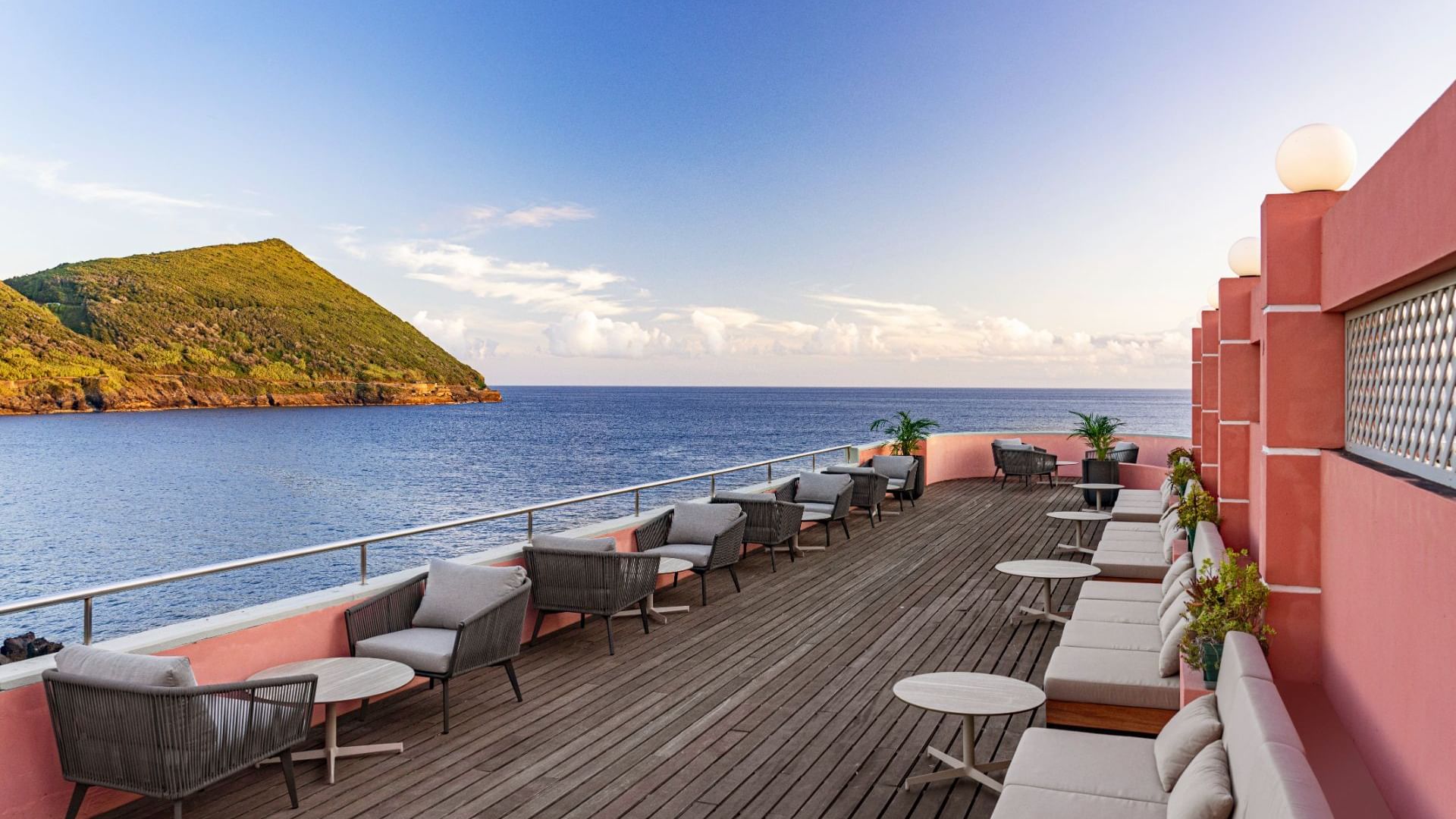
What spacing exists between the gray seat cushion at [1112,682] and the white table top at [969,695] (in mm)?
361

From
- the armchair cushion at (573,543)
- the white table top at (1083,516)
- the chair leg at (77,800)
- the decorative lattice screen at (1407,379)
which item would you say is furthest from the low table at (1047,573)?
the chair leg at (77,800)

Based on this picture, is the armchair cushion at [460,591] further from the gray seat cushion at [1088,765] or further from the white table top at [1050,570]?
the white table top at [1050,570]

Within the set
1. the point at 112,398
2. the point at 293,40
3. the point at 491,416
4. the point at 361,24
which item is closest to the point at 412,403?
the point at 491,416

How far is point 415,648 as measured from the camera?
15.3 ft

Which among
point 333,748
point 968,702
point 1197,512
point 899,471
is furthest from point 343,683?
point 899,471

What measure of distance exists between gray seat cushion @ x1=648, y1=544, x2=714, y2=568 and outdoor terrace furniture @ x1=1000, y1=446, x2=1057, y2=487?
8.90 m

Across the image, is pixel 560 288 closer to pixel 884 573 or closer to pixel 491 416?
pixel 491 416

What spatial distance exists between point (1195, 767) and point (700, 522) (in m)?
5.27

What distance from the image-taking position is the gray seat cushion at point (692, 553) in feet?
23.7

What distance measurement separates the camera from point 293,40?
43.8 metres

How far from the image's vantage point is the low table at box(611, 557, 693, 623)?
6680mm

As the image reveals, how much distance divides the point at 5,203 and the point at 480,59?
49.1m

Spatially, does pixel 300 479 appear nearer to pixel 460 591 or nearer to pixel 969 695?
pixel 460 591

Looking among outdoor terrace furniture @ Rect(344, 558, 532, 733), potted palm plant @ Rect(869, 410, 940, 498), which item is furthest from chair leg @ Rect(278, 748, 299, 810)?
potted palm plant @ Rect(869, 410, 940, 498)
